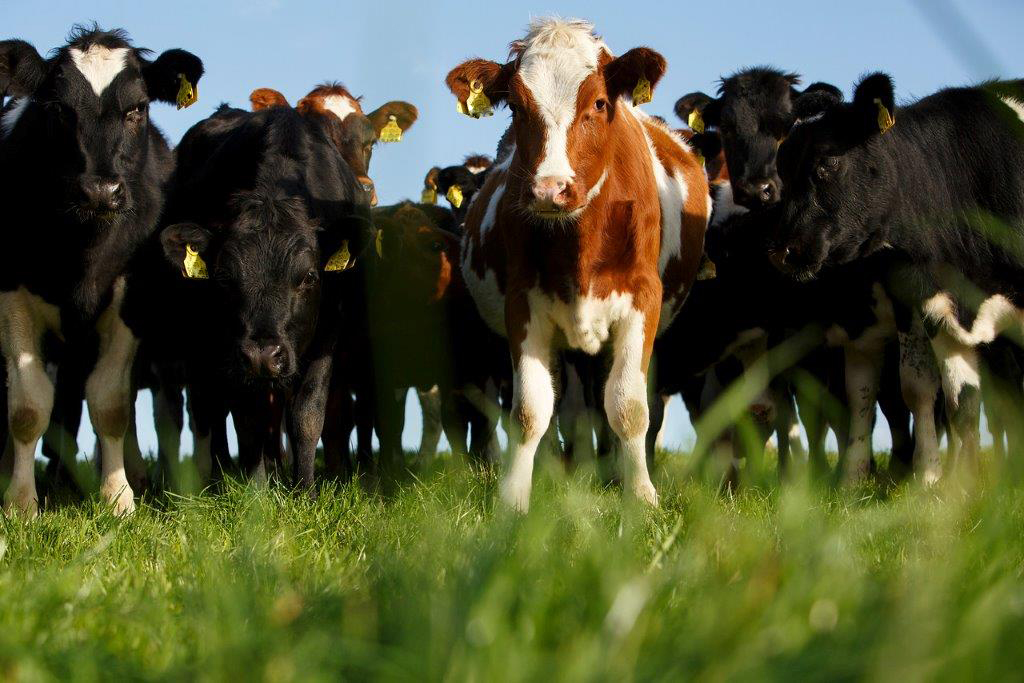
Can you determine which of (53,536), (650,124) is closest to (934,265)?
(650,124)

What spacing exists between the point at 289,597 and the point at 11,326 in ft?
16.1

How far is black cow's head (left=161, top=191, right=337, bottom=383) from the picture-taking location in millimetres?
6848

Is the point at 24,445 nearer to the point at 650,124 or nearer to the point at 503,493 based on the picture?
the point at 503,493

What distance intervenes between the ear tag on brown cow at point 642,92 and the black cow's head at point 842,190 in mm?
1216

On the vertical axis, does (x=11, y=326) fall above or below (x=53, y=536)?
above

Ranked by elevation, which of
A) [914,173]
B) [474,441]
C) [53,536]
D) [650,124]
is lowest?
[474,441]

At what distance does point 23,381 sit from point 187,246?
48.7 inches

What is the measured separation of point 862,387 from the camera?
8.75 m

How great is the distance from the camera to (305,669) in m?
2.32

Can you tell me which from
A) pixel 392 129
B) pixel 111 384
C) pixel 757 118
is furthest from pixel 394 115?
pixel 111 384

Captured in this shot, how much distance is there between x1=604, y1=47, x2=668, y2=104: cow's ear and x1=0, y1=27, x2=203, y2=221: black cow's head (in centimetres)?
268

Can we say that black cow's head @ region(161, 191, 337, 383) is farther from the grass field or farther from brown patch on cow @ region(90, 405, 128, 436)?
the grass field

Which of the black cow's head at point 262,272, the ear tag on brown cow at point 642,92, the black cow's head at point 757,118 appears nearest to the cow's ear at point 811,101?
the black cow's head at point 757,118

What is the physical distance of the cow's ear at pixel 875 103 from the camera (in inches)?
292
